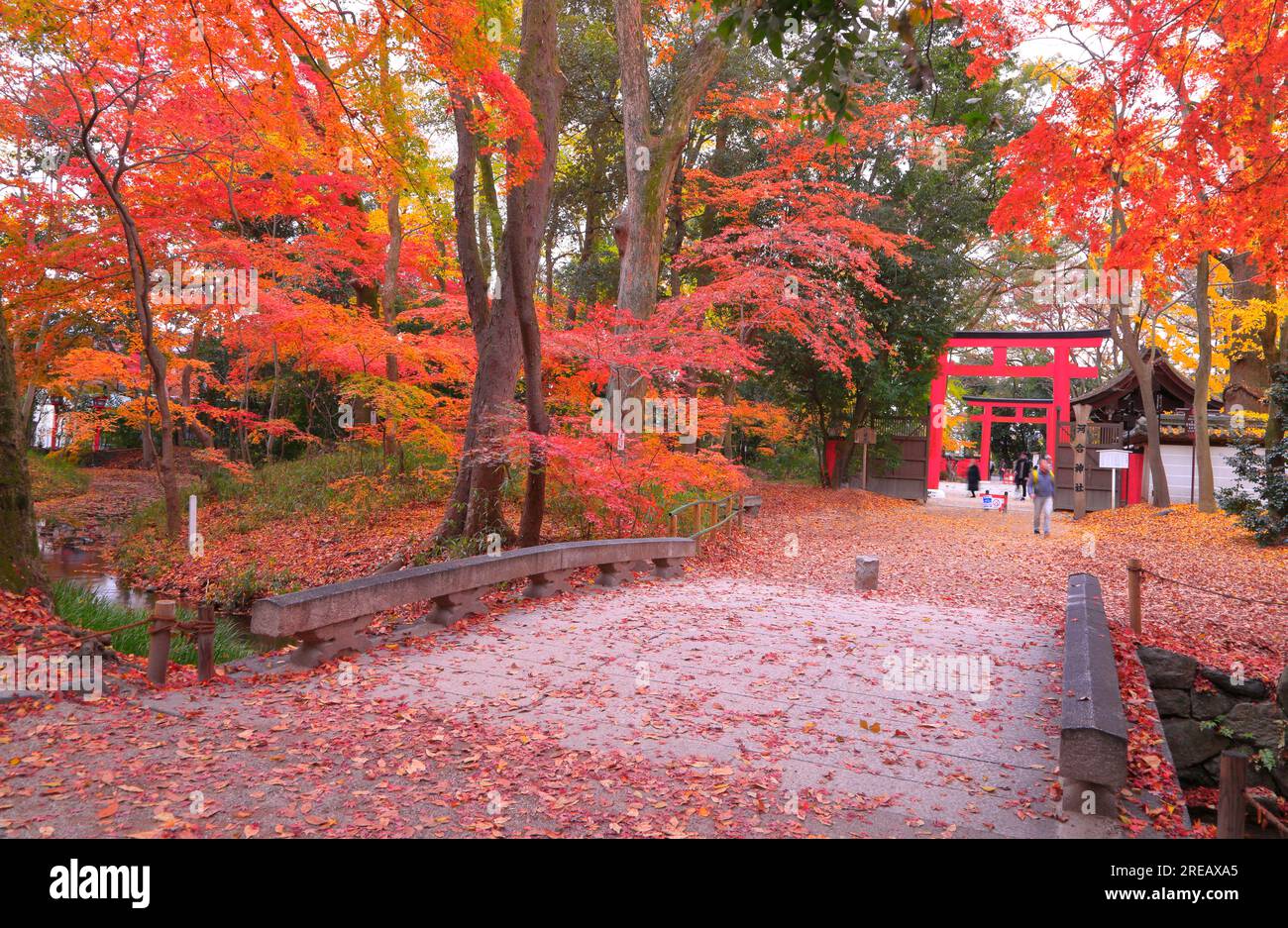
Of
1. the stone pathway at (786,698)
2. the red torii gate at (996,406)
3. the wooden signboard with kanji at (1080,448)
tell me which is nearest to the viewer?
the stone pathway at (786,698)

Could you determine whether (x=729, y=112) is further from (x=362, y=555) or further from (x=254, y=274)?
(x=362, y=555)

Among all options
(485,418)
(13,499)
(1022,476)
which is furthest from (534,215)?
(1022,476)

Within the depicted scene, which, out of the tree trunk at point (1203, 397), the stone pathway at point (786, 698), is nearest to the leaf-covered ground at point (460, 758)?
the stone pathway at point (786, 698)

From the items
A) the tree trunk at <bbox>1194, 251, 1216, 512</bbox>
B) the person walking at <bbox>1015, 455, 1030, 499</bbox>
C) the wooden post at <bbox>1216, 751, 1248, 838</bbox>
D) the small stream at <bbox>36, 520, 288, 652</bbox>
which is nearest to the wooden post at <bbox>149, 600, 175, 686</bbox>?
the small stream at <bbox>36, 520, 288, 652</bbox>

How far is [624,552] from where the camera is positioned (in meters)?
8.83

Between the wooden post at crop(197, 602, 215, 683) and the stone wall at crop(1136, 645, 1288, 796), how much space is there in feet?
22.4

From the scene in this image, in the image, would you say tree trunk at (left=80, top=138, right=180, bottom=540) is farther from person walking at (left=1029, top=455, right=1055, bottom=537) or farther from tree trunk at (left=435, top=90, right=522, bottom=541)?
person walking at (left=1029, top=455, right=1055, bottom=537)

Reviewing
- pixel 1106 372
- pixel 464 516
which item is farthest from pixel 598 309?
pixel 1106 372

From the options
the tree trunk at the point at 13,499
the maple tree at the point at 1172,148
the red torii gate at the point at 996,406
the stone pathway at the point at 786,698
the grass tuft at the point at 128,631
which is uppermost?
the maple tree at the point at 1172,148

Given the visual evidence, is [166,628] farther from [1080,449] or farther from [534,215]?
[1080,449]

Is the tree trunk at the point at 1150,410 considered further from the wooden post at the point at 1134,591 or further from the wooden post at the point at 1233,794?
the wooden post at the point at 1233,794

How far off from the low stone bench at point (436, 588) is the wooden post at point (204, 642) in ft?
0.80

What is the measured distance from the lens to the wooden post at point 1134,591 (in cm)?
700

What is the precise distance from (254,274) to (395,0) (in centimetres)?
729
